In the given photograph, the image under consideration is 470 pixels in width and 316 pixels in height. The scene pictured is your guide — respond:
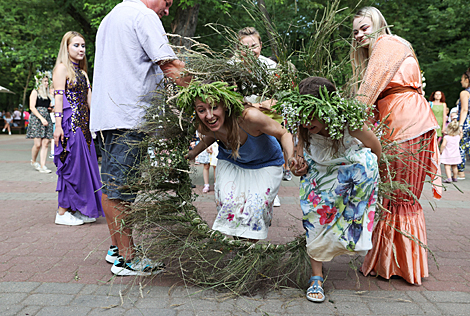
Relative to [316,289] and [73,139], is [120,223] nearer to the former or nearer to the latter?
[316,289]

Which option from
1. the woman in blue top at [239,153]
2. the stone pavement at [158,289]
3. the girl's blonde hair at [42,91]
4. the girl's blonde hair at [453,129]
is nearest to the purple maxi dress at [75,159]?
the stone pavement at [158,289]

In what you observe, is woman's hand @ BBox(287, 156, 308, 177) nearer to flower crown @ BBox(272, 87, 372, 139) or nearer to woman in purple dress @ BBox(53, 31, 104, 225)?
flower crown @ BBox(272, 87, 372, 139)

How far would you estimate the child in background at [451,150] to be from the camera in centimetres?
880

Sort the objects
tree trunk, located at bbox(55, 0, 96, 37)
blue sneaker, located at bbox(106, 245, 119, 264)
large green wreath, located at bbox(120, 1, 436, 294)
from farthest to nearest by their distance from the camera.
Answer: tree trunk, located at bbox(55, 0, 96, 37) < blue sneaker, located at bbox(106, 245, 119, 264) < large green wreath, located at bbox(120, 1, 436, 294)

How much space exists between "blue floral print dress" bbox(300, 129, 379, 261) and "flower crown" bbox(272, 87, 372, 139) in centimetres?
28

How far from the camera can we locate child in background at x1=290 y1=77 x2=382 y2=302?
106 inches

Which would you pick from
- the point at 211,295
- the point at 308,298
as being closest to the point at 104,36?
the point at 211,295

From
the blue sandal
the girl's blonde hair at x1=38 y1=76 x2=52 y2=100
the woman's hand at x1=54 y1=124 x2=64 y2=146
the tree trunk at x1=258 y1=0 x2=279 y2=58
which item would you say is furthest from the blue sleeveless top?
the girl's blonde hair at x1=38 y1=76 x2=52 y2=100

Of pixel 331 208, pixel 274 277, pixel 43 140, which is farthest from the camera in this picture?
pixel 43 140

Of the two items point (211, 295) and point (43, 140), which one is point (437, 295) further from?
point (43, 140)

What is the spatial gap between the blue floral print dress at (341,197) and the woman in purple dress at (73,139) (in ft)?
9.55

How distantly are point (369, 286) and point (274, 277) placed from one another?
29.5 inches

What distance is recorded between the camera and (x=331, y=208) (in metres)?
2.77

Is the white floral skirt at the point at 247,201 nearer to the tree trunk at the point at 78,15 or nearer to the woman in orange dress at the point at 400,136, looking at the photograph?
the woman in orange dress at the point at 400,136
